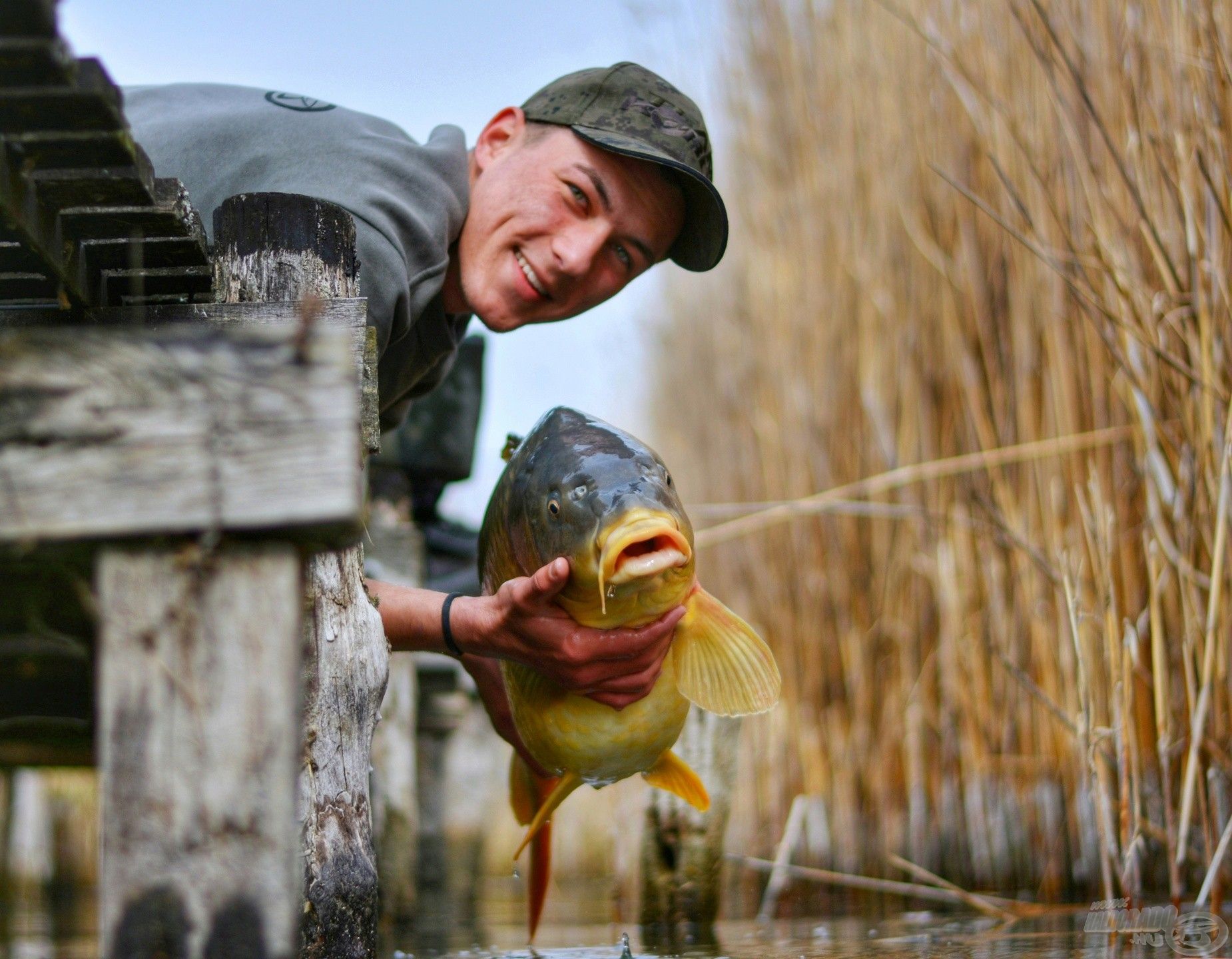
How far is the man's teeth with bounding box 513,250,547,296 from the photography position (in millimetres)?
2756

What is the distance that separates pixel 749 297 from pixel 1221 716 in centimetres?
289

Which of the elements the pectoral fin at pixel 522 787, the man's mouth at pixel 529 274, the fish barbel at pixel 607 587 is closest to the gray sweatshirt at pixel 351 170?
the man's mouth at pixel 529 274

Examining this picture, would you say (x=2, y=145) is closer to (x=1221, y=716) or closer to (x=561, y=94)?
(x=561, y=94)

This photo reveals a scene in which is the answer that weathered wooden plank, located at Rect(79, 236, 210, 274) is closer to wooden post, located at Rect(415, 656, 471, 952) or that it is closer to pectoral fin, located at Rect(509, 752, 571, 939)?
pectoral fin, located at Rect(509, 752, 571, 939)

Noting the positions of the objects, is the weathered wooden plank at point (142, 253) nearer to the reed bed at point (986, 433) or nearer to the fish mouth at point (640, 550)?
the fish mouth at point (640, 550)

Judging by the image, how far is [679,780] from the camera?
245 cm

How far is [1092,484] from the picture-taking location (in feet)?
8.62

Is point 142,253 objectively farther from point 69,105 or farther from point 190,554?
point 190,554

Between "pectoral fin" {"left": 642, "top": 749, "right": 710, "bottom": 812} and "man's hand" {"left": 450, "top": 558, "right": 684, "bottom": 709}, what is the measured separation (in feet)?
1.09

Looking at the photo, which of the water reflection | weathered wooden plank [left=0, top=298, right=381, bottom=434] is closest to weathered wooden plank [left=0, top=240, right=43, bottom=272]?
weathered wooden plank [left=0, top=298, right=381, bottom=434]

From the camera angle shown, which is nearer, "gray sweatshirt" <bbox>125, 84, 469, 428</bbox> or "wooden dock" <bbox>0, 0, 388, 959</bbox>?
"wooden dock" <bbox>0, 0, 388, 959</bbox>

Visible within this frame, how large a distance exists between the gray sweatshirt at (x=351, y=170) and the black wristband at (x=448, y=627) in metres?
0.51

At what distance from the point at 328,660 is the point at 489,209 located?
3.99 feet

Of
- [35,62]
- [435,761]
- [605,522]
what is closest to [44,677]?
[35,62]
